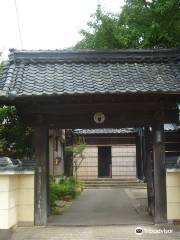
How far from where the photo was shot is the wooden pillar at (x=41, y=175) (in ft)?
39.8

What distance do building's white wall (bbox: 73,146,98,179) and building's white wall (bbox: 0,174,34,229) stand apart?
21686mm

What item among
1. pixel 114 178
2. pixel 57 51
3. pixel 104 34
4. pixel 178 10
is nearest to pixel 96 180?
pixel 114 178

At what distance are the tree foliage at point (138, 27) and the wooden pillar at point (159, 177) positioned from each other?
740 cm

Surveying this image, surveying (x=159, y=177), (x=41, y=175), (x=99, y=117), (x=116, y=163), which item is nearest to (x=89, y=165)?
(x=116, y=163)

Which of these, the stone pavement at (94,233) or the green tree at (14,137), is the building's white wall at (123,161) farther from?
the stone pavement at (94,233)

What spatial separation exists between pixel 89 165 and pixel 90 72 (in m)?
21.7

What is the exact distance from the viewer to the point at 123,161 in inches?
1341

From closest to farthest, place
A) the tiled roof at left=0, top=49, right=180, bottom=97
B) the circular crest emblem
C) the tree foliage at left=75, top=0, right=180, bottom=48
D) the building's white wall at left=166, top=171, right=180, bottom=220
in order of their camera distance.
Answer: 1. the tiled roof at left=0, top=49, right=180, bottom=97
2. the building's white wall at left=166, top=171, right=180, bottom=220
3. the circular crest emblem
4. the tree foliage at left=75, top=0, right=180, bottom=48

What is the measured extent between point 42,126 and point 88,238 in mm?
3749

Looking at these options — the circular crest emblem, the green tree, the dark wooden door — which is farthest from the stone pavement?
the dark wooden door

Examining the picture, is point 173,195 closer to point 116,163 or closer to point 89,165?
point 116,163

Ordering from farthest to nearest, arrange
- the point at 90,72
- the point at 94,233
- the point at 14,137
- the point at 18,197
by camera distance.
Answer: the point at 14,137
the point at 90,72
the point at 18,197
the point at 94,233

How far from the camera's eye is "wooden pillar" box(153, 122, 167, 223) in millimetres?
12141

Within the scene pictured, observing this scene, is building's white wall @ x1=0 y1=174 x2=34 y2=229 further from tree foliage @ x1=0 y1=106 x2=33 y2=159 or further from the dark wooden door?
the dark wooden door
